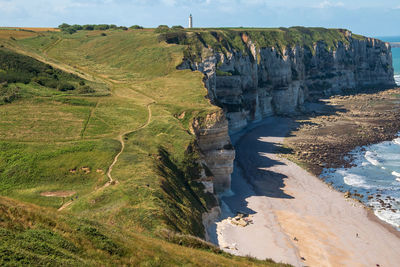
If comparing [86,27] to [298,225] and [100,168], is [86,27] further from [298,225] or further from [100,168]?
[298,225]

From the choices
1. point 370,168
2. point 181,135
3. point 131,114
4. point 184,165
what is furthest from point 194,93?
point 370,168

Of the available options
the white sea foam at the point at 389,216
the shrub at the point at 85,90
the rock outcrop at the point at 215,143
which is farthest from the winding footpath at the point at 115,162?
the white sea foam at the point at 389,216

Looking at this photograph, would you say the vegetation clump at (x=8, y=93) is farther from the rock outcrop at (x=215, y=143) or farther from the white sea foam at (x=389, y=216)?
the white sea foam at (x=389, y=216)

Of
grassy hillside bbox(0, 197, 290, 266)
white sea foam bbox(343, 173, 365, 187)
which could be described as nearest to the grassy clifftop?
white sea foam bbox(343, 173, 365, 187)

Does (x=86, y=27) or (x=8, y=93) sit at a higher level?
(x=86, y=27)

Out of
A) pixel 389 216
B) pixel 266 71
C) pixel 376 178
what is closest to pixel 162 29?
pixel 266 71

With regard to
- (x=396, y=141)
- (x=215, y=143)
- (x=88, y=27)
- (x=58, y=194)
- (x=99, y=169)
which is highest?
(x=88, y=27)
